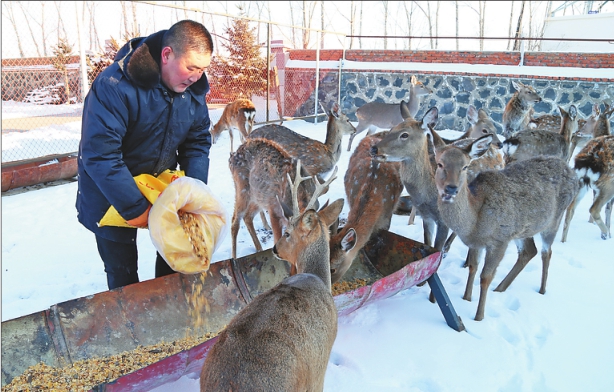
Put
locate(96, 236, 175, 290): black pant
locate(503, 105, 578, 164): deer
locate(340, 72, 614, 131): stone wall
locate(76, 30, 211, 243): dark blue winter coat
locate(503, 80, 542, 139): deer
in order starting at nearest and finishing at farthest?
locate(76, 30, 211, 243): dark blue winter coat
locate(96, 236, 175, 290): black pant
locate(503, 105, 578, 164): deer
locate(503, 80, 542, 139): deer
locate(340, 72, 614, 131): stone wall

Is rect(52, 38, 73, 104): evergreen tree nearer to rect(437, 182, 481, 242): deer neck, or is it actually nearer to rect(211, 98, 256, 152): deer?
rect(211, 98, 256, 152): deer

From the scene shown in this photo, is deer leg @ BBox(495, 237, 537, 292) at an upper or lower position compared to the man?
lower

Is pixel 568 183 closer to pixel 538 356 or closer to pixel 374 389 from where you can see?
pixel 538 356

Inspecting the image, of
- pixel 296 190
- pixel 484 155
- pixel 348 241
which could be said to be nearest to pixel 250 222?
pixel 296 190

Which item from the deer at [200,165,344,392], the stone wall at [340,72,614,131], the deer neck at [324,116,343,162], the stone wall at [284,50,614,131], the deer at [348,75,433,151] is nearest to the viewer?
the deer at [200,165,344,392]

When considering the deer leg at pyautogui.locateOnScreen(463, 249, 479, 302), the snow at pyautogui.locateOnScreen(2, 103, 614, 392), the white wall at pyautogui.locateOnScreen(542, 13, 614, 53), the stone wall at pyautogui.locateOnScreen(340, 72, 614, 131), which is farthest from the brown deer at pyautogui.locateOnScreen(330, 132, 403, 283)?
the white wall at pyautogui.locateOnScreen(542, 13, 614, 53)

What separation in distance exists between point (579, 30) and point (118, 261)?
20262 millimetres

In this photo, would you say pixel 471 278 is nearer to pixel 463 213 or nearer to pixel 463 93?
pixel 463 213

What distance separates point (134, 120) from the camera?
8.93 feet

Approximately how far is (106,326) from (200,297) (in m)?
0.67

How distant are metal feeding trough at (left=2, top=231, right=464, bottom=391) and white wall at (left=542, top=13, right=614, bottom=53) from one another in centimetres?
1607

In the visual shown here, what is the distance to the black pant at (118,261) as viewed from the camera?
3037 millimetres

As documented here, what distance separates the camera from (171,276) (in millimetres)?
3189

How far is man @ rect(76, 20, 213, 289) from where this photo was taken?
8.39 ft
